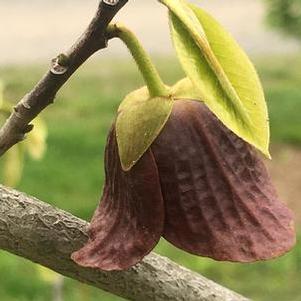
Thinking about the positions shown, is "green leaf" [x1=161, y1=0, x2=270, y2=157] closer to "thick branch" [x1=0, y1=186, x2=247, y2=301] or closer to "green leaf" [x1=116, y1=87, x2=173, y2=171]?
"green leaf" [x1=116, y1=87, x2=173, y2=171]

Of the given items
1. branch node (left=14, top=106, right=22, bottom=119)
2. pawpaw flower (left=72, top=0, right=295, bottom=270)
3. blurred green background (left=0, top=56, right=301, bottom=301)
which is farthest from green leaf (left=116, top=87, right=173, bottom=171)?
blurred green background (left=0, top=56, right=301, bottom=301)

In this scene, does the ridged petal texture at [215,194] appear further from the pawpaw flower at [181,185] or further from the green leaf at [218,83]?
the green leaf at [218,83]

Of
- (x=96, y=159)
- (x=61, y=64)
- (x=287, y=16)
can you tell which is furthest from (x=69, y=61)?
(x=287, y=16)

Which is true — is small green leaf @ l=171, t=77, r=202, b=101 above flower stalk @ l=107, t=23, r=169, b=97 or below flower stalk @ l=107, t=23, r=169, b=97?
below

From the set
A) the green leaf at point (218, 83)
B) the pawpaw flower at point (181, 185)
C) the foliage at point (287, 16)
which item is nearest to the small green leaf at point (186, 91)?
the pawpaw flower at point (181, 185)

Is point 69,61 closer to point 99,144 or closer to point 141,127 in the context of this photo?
point 141,127

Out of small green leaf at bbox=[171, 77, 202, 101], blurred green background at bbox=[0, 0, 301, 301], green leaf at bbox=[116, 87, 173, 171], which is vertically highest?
small green leaf at bbox=[171, 77, 202, 101]
